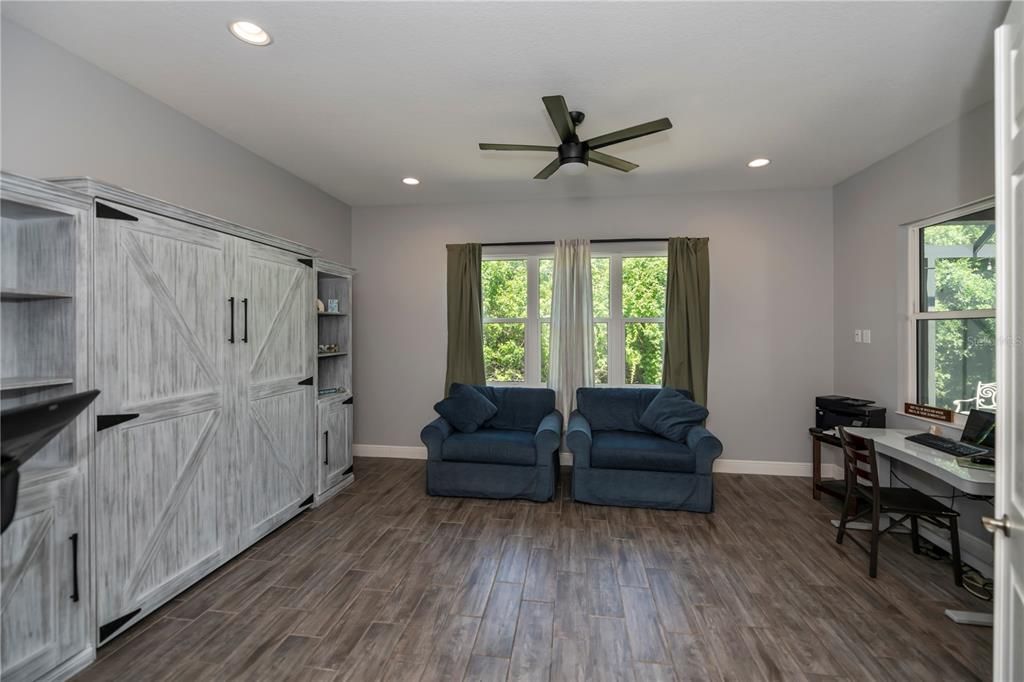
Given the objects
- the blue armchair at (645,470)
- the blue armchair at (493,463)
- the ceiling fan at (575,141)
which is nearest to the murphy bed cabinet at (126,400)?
the blue armchair at (493,463)

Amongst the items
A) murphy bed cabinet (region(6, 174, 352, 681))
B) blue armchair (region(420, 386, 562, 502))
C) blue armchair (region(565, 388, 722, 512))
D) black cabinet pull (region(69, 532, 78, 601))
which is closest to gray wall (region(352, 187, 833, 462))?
blue armchair (region(565, 388, 722, 512))

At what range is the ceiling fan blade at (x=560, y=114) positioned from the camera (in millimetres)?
2161

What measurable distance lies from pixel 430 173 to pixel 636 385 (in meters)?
3.01

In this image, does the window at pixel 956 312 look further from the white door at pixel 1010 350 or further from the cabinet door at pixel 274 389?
the cabinet door at pixel 274 389

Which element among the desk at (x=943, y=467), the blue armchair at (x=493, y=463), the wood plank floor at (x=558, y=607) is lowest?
the wood plank floor at (x=558, y=607)

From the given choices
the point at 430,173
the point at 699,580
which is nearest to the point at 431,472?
the point at 699,580

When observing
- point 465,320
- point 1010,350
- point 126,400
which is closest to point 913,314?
point 1010,350

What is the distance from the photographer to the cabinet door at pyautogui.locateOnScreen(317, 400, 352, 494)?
367 cm

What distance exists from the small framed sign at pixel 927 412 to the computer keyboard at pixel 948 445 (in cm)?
31

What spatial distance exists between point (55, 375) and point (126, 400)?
0.28 metres

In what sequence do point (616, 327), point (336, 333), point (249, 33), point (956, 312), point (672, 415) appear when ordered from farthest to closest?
point (616, 327) → point (336, 333) → point (672, 415) → point (956, 312) → point (249, 33)

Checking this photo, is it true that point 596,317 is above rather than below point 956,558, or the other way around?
above

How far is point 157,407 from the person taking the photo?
2.21m

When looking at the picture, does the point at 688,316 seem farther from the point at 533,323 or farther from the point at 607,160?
the point at 607,160
